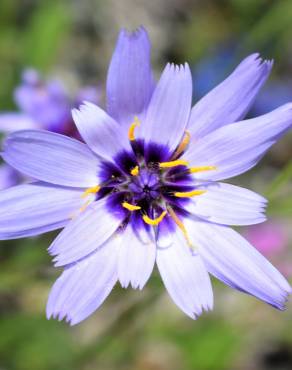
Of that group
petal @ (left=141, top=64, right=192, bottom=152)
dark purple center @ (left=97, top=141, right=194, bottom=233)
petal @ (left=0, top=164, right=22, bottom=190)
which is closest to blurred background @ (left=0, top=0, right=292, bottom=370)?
petal @ (left=0, top=164, right=22, bottom=190)

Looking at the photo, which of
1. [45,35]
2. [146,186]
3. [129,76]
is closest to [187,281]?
[146,186]

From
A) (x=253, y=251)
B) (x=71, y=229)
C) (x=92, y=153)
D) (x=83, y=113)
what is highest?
(x=83, y=113)

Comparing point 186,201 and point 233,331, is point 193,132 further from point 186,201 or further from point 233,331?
point 233,331

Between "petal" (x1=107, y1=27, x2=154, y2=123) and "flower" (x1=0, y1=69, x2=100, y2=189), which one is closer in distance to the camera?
"petal" (x1=107, y1=27, x2=154, y2=123)

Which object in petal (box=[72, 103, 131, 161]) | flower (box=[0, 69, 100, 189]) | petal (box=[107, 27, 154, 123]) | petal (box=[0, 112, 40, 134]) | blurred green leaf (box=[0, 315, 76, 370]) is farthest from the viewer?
blurred green leaf (box=[0, 315, 76, 370])

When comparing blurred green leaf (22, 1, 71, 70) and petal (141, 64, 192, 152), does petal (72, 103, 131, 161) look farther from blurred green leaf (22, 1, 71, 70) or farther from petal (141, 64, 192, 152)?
blurred green leaf (22, 1, 71, 70)

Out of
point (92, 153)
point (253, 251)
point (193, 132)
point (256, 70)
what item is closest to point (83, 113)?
point (92, 153)

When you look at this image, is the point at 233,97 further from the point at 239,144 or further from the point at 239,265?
the point at 239,265
